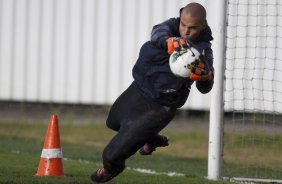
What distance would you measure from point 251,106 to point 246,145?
1066mm

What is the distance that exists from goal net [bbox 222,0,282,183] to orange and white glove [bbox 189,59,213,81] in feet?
10.3

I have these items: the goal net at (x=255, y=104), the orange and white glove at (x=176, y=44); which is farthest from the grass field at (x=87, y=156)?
the orange and white glove at (x=176, y=44)

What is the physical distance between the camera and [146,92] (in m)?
7.89

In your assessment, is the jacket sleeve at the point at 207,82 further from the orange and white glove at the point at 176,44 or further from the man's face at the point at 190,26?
the orange and white glove at the point at 176,44

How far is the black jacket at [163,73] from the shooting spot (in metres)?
7.73

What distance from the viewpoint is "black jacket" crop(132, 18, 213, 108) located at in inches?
304

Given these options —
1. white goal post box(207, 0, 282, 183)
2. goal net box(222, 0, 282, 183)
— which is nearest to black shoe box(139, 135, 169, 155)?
white goal post box(207, 0, 282, 183)

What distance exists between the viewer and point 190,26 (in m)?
7.68

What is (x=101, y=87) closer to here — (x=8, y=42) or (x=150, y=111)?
Answer: (x=8, y=42)

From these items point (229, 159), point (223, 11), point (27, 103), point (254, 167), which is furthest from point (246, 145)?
point (27, 103)

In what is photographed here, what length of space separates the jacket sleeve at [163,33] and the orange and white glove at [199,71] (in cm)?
33

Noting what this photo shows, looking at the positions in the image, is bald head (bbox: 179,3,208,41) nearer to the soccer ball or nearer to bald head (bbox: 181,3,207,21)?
bald head (bbox: 181,3,207,21)

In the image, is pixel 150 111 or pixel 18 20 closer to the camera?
pixel 150 111

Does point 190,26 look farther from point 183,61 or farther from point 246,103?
point 246,103
